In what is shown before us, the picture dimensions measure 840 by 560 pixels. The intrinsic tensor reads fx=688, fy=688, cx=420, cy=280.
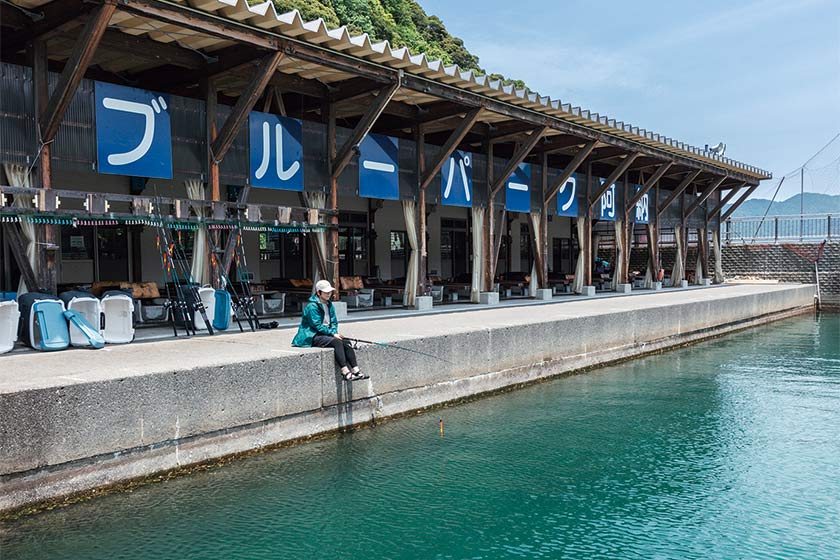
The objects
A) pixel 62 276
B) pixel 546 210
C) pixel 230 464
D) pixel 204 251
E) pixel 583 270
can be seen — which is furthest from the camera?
pixel 583 270

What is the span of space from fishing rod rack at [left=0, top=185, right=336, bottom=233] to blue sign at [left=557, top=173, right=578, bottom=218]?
8316mm

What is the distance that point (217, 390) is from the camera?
21.0 feet

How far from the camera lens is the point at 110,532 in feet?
16.4

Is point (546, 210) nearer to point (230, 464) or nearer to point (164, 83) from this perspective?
point (164, 83)

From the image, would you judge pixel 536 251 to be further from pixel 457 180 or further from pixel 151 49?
pixel 151 49

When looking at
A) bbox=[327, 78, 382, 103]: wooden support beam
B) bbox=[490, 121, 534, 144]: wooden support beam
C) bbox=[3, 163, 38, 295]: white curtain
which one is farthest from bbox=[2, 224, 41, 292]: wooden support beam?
bbox=[490, 121, 534, 144]: wooden support beam

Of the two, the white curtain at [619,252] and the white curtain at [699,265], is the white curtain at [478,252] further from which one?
the white curtain at [699,265]

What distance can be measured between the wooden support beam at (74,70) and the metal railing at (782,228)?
27.6 meters

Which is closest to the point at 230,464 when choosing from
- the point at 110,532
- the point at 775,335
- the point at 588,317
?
the point at 110,532

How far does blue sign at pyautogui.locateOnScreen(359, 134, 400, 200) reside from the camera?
12984 millimetres

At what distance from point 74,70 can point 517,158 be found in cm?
954

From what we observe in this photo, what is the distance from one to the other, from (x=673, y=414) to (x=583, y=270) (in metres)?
10.6

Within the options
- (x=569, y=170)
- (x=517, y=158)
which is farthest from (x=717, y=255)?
(x=517, y=158)

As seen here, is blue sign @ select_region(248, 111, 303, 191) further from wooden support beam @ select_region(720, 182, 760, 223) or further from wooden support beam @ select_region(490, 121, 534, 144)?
wooden support beam @ select_region(720, 182, 760, 223)
